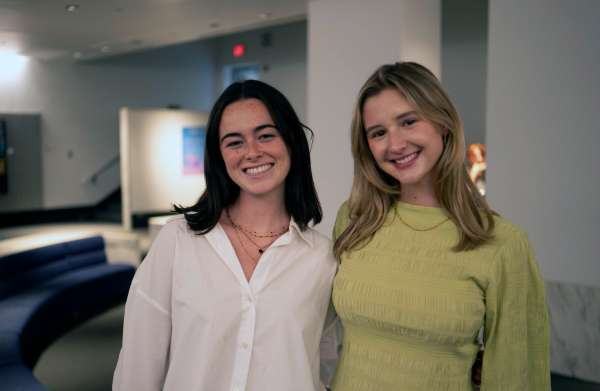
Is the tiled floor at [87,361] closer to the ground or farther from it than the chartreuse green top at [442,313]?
closer to the ground

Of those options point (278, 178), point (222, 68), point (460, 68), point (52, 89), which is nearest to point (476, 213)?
point (278, 178)

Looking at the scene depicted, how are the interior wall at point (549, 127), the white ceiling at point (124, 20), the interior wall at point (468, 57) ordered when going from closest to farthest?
the interior wall at point (549, 127) < the white ceiling at point (124, 20) < the interior wall at point (468, 57)

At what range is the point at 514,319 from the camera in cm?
170

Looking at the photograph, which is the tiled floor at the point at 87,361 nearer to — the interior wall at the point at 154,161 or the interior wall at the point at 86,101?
the interior wall at the point at 154,161

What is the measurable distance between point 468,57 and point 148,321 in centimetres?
879

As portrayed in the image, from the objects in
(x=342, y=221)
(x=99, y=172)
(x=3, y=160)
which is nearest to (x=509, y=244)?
(x=342, y=221)

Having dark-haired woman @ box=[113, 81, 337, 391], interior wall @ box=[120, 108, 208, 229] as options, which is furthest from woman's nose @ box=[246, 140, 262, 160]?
interior wall @ box=[120, 108, 208, 229]

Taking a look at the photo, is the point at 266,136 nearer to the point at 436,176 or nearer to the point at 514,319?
the point at 436,176

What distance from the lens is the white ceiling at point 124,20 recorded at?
7.24 meters

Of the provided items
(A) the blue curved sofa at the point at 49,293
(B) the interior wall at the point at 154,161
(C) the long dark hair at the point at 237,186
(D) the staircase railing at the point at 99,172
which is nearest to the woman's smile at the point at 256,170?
(C) the long dark hair at the point at 237,186

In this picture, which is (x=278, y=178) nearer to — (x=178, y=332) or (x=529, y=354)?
(x=178, y=332)

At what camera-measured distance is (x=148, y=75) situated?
14.4m

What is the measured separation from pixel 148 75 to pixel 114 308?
9.05 m

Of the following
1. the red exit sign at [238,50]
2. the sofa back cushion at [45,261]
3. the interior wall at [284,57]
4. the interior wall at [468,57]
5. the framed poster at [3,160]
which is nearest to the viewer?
the sofa back cushion at [45,261]
